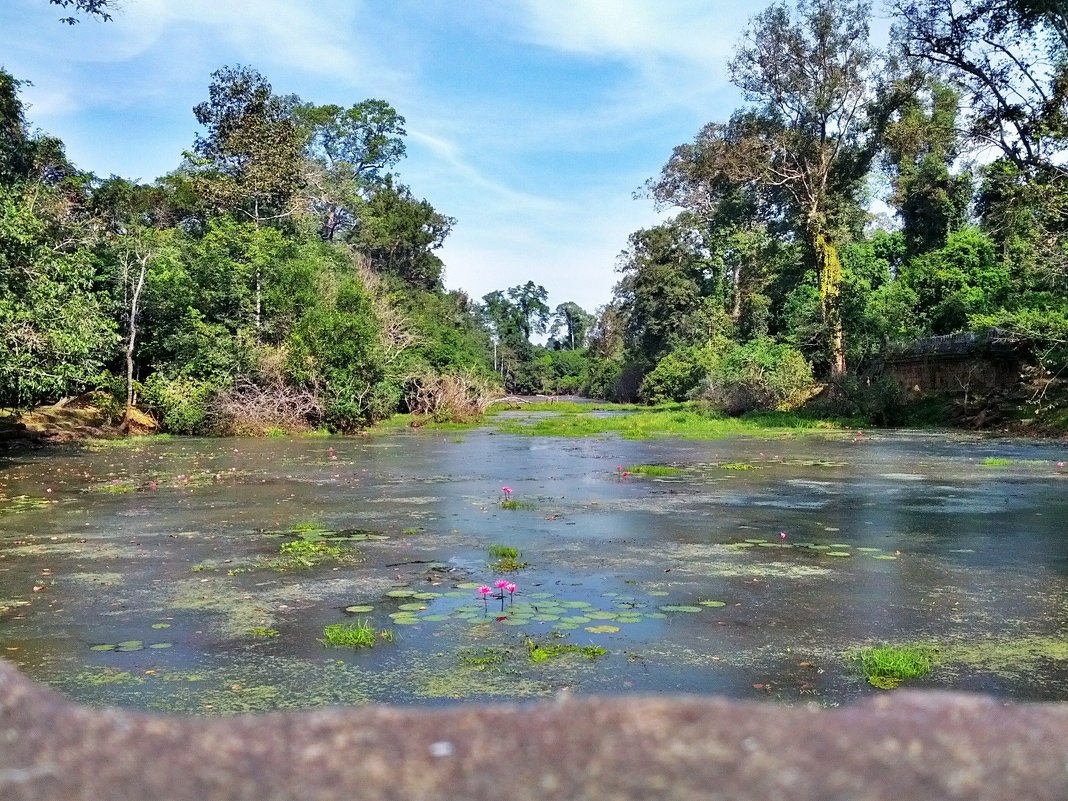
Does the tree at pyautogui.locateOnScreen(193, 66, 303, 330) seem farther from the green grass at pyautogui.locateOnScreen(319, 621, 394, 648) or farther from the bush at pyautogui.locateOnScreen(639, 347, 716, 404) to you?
the green grass at pyautogui.locateOnScreen(319, 621, 394, 648)

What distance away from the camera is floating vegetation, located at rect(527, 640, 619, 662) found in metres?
4.56

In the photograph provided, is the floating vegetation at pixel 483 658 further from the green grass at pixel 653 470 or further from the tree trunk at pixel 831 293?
A: the tree trunk at pixel 831 293

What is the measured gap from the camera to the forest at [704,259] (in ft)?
66.9

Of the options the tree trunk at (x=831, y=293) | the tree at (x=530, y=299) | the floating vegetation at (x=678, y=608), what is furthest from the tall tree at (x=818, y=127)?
the tree at (x=530, y=299)

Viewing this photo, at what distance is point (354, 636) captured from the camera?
488cm

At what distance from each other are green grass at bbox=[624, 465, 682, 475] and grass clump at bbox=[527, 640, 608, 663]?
9.60 m

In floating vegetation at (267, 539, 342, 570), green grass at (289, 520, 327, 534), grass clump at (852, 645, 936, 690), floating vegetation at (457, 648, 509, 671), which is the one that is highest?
grass clump at (852, 645, 936, 690)

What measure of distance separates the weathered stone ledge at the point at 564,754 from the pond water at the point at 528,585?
10.2 feet

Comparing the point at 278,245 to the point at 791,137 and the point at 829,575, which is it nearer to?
the point at 791,137

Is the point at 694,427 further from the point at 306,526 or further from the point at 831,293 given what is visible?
the point at 306,526

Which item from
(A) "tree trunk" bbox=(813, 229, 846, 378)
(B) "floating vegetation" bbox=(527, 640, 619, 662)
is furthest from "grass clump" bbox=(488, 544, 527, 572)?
(A) "tree trunk" bbox=(813, 229, 846, 378)

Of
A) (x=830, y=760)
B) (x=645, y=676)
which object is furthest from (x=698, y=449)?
(x=830, y=760)

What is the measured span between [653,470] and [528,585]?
328 inches

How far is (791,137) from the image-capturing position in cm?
3231
